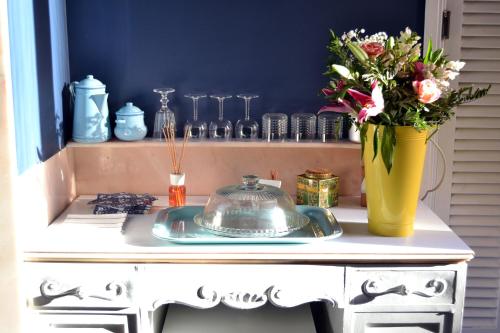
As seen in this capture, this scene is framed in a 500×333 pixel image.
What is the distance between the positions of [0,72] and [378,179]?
1.10 meters

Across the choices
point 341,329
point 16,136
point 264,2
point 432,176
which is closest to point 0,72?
point 16,136

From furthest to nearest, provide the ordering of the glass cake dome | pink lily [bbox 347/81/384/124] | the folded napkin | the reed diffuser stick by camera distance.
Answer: the reed diffuser stick → the folded napkin → the glass cake dome → pink lily [bbox 347/81/384/124]

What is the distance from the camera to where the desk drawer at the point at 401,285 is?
76.5 inches

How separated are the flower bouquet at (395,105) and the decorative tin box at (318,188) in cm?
28

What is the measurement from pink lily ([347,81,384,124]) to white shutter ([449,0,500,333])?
75 centimetres

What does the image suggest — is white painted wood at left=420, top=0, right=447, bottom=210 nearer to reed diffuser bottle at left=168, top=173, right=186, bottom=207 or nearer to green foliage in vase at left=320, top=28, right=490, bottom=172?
green foliage in vase at left=320, top=28, right=490, bottom=172

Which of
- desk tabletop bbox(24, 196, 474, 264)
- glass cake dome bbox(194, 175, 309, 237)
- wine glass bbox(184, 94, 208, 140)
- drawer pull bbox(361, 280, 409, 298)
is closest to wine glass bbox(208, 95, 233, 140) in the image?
wine glass bbox(184, 94, 208, 140)

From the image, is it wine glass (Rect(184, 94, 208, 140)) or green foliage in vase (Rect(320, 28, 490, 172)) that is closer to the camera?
green foliage in vase (Rect(320, 28, 490, 172))

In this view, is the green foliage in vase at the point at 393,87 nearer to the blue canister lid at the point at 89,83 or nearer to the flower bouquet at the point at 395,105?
the flower bouquet at the point at 395,105

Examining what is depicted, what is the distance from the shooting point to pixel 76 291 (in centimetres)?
194

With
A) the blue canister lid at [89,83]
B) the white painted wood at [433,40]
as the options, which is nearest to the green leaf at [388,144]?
the white painted wood at [433,40]

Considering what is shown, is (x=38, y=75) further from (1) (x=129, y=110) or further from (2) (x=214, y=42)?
(2) (x=214, y=42)

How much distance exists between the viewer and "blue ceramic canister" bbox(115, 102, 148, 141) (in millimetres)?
2398

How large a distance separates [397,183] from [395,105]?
0.78ft
